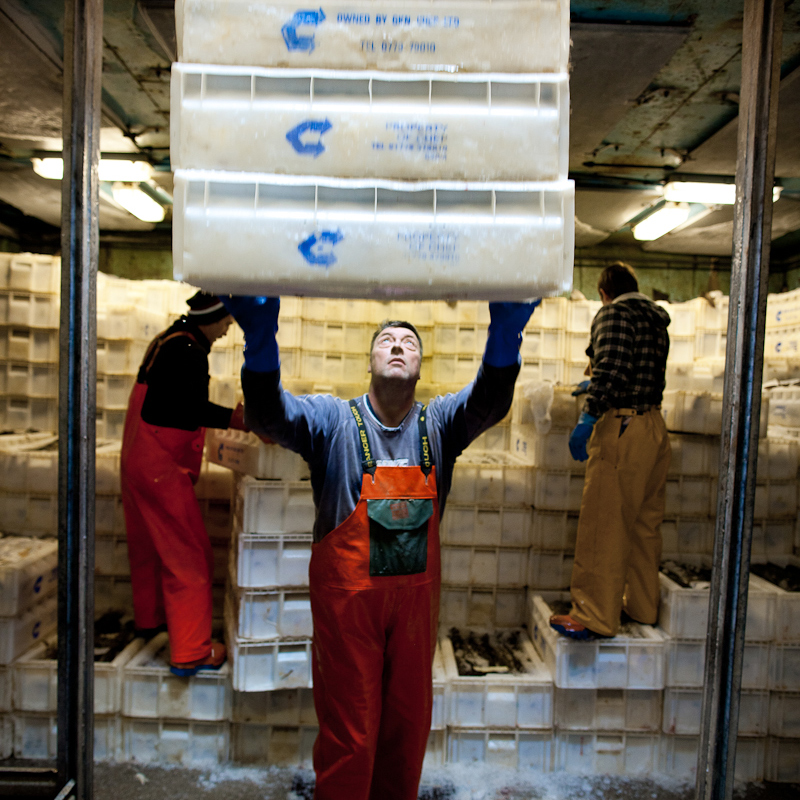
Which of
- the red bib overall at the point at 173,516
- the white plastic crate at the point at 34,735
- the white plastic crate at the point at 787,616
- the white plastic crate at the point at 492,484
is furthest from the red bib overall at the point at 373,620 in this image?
the white plastic crate at the point at 787,616

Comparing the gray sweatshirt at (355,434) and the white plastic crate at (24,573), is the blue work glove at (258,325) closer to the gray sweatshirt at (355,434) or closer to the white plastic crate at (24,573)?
the gray sweatshirt at (355,434)

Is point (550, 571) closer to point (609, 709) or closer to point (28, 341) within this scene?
point (609, 709)

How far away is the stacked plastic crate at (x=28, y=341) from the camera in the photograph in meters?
4.78

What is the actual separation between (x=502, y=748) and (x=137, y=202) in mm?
5700

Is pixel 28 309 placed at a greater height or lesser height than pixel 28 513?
greater

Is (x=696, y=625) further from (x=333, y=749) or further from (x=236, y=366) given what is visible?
(x=236, y=366)

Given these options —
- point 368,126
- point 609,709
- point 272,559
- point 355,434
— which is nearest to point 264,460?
point 272,559

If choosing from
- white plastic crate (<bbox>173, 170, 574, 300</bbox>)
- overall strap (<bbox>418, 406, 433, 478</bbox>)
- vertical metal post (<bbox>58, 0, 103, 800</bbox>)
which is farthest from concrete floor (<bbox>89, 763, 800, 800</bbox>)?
white plastic crate (<bbox>173, 170, 574, 300</bbox>)

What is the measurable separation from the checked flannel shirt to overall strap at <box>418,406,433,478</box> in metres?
1.44

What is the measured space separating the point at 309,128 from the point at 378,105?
0.54 ft

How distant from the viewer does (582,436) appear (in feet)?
10.8

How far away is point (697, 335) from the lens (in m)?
5.96

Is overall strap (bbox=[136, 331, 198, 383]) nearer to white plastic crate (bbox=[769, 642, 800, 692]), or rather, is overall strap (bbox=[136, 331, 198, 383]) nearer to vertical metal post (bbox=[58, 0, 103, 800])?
vertical metal post (bbox=[58, 0, 103, 800])

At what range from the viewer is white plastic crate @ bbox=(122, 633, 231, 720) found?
123 inches
